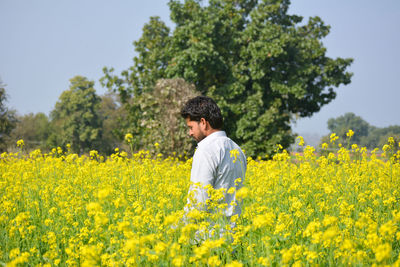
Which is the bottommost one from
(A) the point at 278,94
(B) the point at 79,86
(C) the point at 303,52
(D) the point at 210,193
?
(D) the point at 210,193

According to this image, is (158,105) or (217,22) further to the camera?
(217,22)

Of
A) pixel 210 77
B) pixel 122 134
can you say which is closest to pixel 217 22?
pixel 210 77

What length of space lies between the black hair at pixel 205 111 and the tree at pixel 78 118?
36423 mm

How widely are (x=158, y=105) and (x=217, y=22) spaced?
549 cm

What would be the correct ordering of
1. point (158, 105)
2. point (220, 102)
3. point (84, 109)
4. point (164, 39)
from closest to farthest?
point (158, 105) < point (220, 102) < point (164, 39) < point (84, 109)

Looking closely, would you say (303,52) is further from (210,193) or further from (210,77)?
(210,193)

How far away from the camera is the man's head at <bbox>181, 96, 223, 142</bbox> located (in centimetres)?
315

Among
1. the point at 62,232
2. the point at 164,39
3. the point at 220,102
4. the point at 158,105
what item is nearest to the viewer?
the point at 62,232

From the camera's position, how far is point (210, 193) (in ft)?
9.48

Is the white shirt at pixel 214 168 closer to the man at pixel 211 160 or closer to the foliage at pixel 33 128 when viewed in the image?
the man at pixel 211 160

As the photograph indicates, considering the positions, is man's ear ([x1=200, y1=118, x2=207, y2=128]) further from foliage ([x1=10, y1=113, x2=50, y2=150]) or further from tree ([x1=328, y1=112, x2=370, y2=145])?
tree ([x1=328, y1=112, x2=370, y2=145])

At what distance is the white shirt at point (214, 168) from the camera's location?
2910mm

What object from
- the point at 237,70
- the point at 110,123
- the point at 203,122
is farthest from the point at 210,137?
the point at 110,123

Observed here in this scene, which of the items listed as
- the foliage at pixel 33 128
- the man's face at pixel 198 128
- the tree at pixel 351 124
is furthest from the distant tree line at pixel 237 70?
the tree at pixel 351 124
